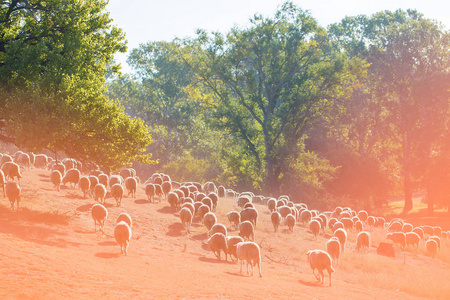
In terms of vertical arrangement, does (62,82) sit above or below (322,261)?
above

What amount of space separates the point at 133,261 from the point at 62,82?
27.3 feet

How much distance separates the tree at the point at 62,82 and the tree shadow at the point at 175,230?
4.09 metres

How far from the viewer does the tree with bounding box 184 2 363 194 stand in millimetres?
51219

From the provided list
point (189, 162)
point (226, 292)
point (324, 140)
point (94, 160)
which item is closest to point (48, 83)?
point (94, 160)

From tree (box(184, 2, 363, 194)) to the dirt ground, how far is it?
26.4 metres

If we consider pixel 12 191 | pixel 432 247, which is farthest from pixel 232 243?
pixel 432 247

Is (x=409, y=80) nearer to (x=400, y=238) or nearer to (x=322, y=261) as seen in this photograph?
(x=400, y=238)

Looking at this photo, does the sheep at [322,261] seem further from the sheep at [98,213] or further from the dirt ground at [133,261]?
the sheep at [98,213]

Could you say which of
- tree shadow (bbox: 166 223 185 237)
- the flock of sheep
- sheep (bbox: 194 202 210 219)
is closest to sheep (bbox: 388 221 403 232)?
the flock of sheep

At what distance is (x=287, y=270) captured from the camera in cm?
1975

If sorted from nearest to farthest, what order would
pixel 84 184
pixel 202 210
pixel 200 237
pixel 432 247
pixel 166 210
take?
pixel 200 237
pixel 84 184
pixel 202 210
pixel 166 210
pixel 432 247

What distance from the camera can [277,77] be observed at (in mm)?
52562

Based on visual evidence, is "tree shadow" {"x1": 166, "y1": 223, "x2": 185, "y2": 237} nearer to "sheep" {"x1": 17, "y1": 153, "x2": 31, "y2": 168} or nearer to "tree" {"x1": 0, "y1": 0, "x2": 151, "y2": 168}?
"tree" {"x1": 0, "y1": 0, "x2": 151, "y2": 168}

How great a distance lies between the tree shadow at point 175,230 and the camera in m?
Answer: 22.2
